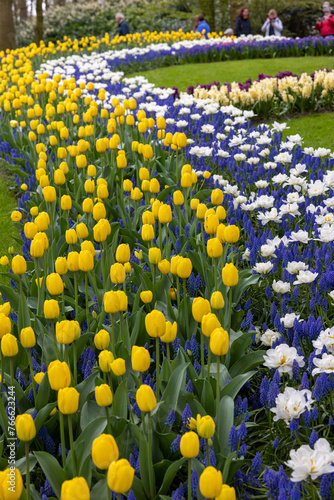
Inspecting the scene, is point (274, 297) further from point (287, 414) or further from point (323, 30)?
point (323, 30)

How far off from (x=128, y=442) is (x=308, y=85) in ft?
24.0

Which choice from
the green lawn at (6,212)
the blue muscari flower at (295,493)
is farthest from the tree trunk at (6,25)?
the blue muscari flower at (295,493)

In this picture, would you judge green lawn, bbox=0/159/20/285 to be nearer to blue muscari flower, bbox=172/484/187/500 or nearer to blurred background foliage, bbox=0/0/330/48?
blue muscari flower, bbox=172/484/187/500

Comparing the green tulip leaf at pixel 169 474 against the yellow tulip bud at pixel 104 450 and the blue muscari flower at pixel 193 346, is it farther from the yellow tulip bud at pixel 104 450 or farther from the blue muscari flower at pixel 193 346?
the blue muscari flower at pixel 193 346

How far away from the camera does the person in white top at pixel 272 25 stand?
1622 centimetres

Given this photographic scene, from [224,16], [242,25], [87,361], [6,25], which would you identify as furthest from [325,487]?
[224,16]

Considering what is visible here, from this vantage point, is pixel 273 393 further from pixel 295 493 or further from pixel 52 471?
pixel 52 471

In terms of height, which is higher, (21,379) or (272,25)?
(272,25)

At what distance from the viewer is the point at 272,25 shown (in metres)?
16.8

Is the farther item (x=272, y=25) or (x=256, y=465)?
(x=272, y=25)

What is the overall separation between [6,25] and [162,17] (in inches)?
396

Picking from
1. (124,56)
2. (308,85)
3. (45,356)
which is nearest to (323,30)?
(124,56)

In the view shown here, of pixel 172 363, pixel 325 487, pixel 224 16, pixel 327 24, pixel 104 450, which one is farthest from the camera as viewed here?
pixel 224 16

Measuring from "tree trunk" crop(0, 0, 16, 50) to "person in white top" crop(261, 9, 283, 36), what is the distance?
7.97 metres
